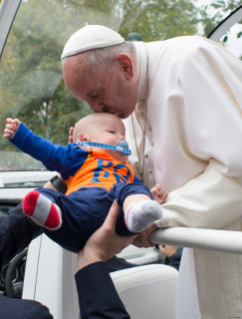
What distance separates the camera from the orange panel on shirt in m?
1.44

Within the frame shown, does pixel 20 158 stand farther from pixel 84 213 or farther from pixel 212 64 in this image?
pixel 212 64

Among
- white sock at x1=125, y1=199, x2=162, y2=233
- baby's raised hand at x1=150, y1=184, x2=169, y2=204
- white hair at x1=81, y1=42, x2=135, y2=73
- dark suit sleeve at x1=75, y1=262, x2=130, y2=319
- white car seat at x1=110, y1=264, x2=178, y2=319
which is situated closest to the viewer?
white sock at x1=125, y1=199, x2=162, y2=233

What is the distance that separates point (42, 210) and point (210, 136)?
71 cm

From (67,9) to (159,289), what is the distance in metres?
2.21

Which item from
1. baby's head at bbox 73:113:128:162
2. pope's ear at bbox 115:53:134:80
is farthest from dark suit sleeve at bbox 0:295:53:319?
pope's ear at bbox 115:53:134:80

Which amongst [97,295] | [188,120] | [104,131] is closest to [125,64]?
[104,131]

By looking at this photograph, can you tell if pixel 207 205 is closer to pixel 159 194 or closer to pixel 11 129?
pixel 159 194

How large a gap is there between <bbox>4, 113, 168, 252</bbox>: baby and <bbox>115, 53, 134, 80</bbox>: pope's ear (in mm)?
238

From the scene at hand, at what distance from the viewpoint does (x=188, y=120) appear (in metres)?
1.36

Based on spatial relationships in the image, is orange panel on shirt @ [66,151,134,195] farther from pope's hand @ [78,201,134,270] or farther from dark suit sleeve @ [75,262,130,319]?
dark suit sleeve @ [75,262,130,319]

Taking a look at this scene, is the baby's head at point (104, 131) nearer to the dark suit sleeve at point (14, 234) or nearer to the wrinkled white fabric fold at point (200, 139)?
the wrinkled white fabric fold at point (200, 139)

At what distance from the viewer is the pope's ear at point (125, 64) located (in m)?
1.59

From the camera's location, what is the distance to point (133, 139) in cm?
208

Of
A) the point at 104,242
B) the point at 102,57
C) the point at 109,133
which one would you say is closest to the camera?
the point at 104,242
